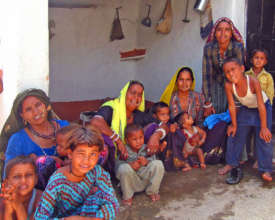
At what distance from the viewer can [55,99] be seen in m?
6.23

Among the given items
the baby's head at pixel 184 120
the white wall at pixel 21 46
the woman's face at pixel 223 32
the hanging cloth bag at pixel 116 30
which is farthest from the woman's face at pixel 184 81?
the hanging cloth bag at pixel 116 30

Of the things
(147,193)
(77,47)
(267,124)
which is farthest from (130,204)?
(77,47)


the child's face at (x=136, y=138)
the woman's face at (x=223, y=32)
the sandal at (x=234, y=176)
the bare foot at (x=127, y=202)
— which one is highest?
the woman's face at (x=223, y=32)

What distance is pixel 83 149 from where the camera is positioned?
7.31ft

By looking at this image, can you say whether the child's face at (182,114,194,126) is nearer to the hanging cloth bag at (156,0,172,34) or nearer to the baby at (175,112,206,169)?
the baby at (175,112,206,169)

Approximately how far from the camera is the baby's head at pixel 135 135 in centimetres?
327

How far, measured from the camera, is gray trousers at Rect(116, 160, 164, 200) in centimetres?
310

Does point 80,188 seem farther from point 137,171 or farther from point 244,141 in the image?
point 244,141

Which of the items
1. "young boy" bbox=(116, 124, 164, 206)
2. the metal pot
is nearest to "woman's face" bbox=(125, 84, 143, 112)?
"young boy" bbox=(116, 124, 164, 206)

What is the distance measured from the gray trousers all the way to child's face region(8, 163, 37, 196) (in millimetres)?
984

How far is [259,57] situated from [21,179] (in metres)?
3.09

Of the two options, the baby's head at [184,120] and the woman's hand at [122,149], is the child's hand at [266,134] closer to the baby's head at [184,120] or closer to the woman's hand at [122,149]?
the baby's head at [184,120]

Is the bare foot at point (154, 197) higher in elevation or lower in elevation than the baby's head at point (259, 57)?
lower

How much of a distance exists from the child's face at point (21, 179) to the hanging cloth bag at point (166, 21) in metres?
4.14
